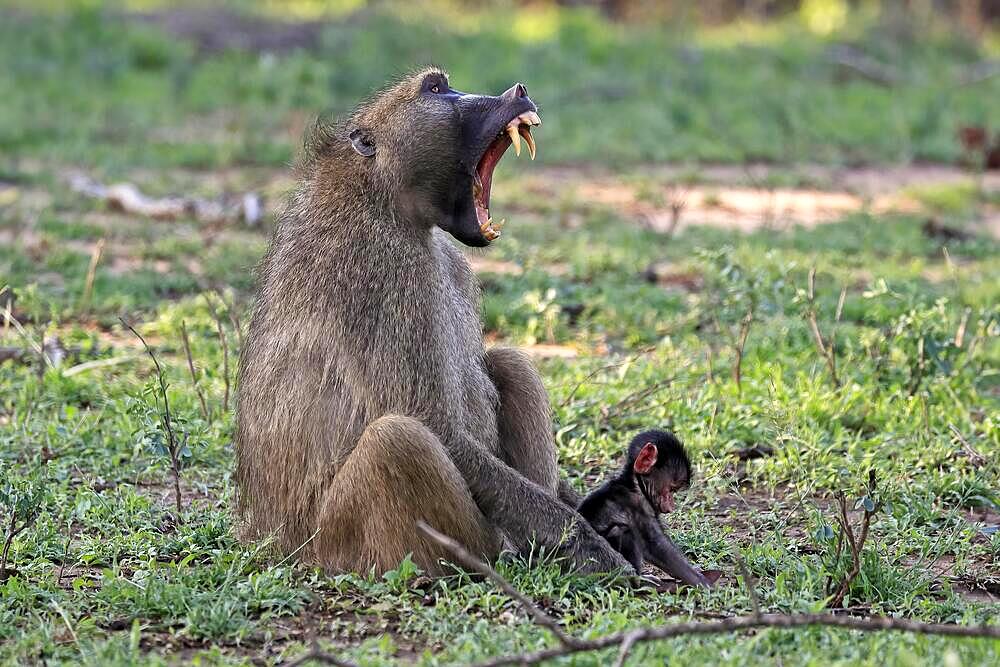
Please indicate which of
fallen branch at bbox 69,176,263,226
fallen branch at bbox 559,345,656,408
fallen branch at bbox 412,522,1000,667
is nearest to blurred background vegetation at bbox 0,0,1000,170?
fallen branch at bbox 69,176,263,226

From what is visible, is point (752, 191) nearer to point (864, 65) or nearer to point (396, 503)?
point (864, 65)

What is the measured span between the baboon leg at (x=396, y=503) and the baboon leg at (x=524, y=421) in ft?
1.25

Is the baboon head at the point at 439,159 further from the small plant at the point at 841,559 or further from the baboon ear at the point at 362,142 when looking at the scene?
the small plant at the point at 841,559

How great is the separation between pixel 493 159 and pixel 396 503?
98cm

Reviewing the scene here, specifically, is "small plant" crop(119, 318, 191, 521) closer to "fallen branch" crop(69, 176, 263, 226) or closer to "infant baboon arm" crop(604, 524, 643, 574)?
"infant baboon arm" crop(604, 524, 643, 574)

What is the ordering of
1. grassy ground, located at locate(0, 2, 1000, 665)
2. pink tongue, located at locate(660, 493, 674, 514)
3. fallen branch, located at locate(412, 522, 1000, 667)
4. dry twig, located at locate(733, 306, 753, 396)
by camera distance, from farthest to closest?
dry twig, located at locate(733, 306, 753, 396) < pink tongue, located at locate(660, 493, 674, 514) < grassy ground, located at locate(0, 2, 1000, 665) < fallen branch, located at locate(412, 522, 1000, 667)

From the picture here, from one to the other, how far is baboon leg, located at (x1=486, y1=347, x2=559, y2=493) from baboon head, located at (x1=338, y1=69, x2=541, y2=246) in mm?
479

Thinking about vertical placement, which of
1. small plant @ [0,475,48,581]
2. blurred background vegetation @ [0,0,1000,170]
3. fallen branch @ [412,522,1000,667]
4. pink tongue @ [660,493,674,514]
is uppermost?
blurred background vegetation @ [0,0,1000,170]

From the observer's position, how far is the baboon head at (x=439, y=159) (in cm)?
402

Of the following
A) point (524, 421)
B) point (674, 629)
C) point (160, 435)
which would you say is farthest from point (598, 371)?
point (674, 629)

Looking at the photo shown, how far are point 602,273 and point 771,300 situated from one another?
4.95 ft

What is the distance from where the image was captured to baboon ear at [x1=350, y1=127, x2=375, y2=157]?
4113 millimetres

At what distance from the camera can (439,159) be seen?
13.3 ft

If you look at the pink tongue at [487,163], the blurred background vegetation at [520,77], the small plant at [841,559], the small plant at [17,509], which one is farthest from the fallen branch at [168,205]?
the small plant at [841,559]
